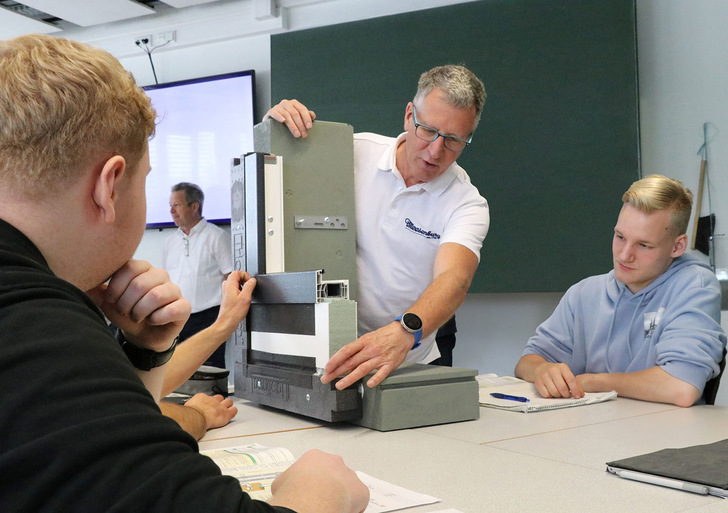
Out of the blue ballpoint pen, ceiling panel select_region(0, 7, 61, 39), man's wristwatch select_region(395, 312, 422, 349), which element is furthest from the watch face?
ceiling panel select_region(0, 7, 61, 39)

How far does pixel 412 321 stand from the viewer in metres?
1.55

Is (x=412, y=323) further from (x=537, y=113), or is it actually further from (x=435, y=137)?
(x=537, y=113)

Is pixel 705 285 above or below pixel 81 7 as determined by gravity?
below

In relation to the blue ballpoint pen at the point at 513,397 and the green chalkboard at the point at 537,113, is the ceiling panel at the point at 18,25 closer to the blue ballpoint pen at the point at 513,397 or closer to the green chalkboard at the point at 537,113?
the green chalkboard at the point at 537,113

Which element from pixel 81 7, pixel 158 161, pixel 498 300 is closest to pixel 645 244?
pixel 498 300

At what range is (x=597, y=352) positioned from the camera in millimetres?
A: 2098

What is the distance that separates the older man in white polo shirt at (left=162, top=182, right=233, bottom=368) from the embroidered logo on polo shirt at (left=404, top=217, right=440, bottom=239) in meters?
2.27

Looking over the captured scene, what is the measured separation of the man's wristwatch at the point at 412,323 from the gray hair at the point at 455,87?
0.66m

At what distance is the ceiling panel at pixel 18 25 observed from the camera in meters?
4.55

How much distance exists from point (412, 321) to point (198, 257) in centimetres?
291

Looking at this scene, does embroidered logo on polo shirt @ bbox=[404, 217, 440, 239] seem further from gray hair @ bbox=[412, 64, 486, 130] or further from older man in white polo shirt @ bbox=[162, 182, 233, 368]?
older man in white polo shirt @ bbox=[162, 182, 233, 368]

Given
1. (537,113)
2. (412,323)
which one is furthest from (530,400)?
(537,113)

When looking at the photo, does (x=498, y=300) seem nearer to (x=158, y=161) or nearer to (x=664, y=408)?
(x=664, y=408)

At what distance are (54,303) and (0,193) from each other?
158 mm
